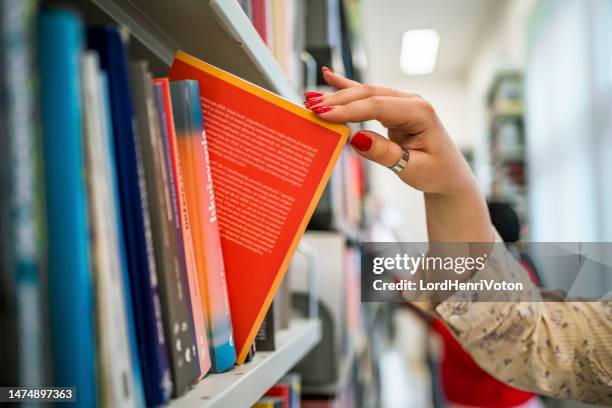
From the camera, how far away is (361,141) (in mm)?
538

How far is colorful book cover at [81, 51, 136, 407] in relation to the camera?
0.30 m

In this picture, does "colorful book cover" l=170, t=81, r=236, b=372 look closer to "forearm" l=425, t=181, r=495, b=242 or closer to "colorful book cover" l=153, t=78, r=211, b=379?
"colorful book cover" l=153, t=78, r=211, b=379

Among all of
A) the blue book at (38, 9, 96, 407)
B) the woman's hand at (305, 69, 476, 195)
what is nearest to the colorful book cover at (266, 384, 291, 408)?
the woman's hand at (305, 69, 476, 195)

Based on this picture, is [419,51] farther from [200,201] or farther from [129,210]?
[129,210]

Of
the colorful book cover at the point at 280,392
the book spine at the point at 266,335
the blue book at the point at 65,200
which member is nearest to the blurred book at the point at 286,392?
the colorful book cover at the point at 280,392

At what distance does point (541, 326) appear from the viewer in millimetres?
749

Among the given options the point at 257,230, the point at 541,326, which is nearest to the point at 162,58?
the point at 257,230

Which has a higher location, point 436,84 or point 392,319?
point 436,84

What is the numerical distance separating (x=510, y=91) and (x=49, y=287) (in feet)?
14.8

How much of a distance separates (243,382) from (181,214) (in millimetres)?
182

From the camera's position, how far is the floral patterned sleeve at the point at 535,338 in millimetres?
672

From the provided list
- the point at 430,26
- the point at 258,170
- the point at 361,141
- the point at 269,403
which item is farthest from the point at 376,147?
the point at 430,26

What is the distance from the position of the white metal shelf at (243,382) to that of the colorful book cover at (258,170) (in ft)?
0.20

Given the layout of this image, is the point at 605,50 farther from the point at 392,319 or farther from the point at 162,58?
the point at 392,319
